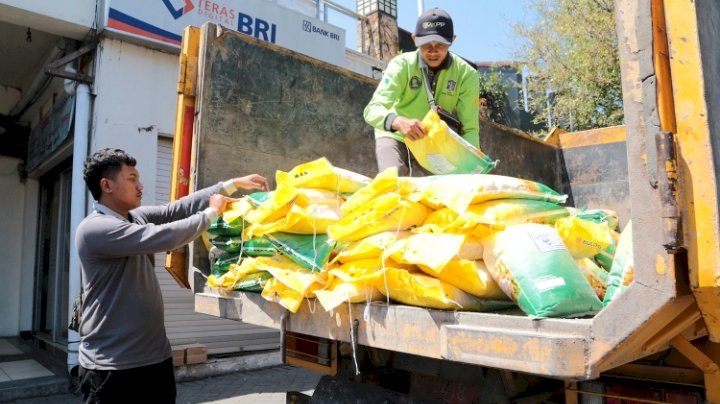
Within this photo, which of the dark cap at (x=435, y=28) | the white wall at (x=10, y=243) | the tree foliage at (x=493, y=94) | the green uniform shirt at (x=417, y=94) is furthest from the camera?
the tree foliage at (x=493, y=94)

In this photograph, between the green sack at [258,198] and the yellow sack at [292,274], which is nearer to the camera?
the yellow sack at [292,274]

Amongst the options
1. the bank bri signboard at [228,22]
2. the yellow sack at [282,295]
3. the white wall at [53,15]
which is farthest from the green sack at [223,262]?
the white wall at [53,15]

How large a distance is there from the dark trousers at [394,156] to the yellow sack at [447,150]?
0.54 m

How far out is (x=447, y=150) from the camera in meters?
2.59

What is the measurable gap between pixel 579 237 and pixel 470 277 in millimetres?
519

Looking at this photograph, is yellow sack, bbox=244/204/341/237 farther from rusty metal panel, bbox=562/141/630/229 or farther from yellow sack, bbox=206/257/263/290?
rusty metal panel, bbox=562/141/630/229

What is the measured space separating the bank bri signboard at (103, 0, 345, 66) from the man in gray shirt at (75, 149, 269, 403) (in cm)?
371

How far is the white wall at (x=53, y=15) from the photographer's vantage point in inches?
215

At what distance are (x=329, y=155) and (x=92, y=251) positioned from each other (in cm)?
152

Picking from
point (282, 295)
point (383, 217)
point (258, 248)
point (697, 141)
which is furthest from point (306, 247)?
point (697, 141)

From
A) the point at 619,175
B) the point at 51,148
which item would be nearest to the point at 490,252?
the point at 619,175

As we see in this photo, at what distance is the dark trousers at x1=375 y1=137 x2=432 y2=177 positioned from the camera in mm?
3191

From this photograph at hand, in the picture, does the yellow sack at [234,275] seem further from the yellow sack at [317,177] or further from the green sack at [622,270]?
the green sack at [622,270]

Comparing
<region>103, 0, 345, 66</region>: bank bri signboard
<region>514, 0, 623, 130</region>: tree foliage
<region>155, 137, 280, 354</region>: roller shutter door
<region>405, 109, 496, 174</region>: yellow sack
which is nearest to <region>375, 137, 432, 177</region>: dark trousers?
<region>405, 109, 496, 174</region>: yellow sack
